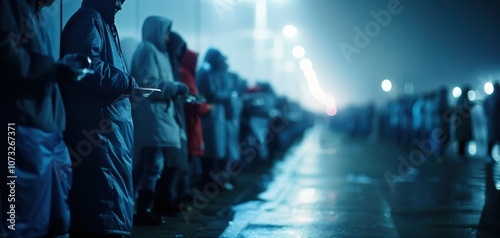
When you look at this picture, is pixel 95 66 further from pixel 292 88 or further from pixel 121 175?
pixel 292 88

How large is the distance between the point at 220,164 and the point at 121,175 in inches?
250

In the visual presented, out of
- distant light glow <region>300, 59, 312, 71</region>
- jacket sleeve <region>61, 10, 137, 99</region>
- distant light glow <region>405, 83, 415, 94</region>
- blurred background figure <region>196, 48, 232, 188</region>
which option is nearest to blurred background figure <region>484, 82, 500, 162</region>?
blurred background figure <region>196, 48, 232, 188</region>

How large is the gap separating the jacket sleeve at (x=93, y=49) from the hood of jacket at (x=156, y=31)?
204 centimetres

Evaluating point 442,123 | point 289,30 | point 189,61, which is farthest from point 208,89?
point 289,30

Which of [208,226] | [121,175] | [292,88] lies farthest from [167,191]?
[292,88]

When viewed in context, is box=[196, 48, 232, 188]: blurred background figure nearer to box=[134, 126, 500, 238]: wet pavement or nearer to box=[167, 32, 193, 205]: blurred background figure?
box=[134, 126, 500, 238]: wet pavement

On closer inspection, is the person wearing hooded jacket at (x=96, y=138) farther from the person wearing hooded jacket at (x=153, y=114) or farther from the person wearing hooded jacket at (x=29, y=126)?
the person wearing hooded jacket at (x=153, y=114)

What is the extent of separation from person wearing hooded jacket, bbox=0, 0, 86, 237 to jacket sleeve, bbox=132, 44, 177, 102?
2.52 metres

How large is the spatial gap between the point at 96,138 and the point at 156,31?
90.6 inches

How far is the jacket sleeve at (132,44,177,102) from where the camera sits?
6598mm

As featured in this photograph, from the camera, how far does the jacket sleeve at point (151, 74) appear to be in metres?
6.60

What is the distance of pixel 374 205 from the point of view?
8828 mm

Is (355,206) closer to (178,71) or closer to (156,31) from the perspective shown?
(178,71)

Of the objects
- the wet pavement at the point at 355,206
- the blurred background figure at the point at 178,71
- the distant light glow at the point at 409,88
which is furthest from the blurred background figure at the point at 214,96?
the distant light glow at the point at 409,88
